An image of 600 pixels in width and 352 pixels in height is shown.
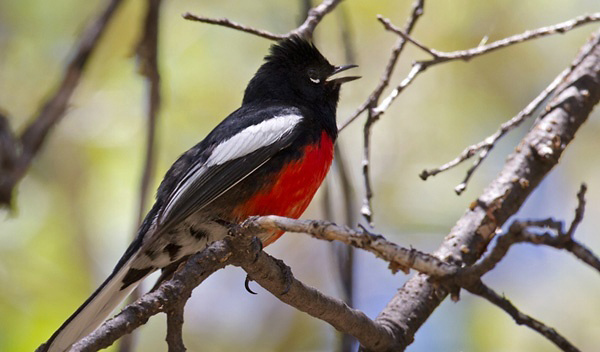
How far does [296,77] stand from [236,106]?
3.64 feet

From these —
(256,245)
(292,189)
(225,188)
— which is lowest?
(256,245)

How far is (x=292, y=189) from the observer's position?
151 inches

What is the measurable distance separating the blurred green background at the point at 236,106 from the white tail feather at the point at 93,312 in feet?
5.04

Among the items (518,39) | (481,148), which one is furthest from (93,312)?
(518,39)

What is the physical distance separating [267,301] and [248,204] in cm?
287

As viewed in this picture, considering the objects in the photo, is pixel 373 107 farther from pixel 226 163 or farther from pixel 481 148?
pixel 226 163

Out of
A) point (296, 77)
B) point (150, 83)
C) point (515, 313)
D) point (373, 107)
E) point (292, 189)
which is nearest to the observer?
point (515, 313)

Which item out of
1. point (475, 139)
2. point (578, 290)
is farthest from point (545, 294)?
point (475, 139)

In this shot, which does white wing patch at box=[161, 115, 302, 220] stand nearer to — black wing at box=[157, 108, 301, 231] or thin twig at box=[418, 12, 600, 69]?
black wing at box=[157, 108, 301, 231]

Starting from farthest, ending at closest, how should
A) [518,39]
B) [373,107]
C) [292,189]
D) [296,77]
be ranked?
[296,77]
[292,189]
[373,107]
[518,39]

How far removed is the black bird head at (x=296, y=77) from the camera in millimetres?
4617

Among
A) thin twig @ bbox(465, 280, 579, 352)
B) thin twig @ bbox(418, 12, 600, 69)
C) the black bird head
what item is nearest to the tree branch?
thin twig @ bbox(418, 12, 600, 69)

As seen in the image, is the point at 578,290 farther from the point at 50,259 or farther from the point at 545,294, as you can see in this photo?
the point at 50,259

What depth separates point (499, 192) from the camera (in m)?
3.76
